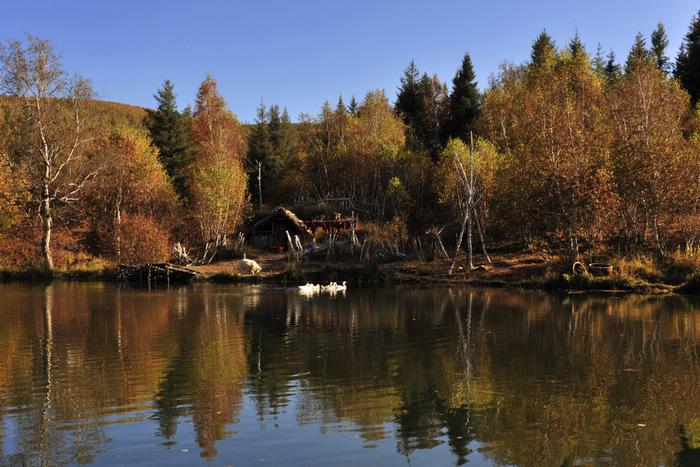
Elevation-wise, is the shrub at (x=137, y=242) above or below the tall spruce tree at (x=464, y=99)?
below

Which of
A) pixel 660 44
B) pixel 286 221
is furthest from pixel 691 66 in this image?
pixel 286 221

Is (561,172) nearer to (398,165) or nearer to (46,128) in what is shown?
(398,165)

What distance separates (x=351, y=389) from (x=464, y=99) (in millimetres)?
51024

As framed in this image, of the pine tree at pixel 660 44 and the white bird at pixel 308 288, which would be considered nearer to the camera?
the white bird at pixel 308 288

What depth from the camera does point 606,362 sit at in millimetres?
12938

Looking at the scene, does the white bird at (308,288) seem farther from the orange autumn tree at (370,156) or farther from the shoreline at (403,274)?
the orange autumn tree at (370,156)

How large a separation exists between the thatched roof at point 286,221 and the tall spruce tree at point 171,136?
37.9ft

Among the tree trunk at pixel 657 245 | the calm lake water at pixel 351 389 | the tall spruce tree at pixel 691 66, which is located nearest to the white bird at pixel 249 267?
the calm lake water at pixel 351 389

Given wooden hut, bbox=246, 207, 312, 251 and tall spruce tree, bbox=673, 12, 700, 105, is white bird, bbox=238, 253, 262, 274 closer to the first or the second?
wooden hut, bbox=246, 207, 312, 251

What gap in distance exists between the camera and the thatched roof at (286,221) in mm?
45594

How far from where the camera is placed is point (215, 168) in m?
45.6

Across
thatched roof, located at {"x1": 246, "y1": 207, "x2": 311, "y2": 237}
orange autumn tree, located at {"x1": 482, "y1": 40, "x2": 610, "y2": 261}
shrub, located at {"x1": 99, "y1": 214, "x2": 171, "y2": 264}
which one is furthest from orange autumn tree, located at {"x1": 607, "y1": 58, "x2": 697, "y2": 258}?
shrub, located at {"x1": 99, "y1": 214, "x2": 171, "y2": 264}

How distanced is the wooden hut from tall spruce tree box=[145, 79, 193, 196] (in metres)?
11.5

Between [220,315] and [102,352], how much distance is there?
24.2ft
